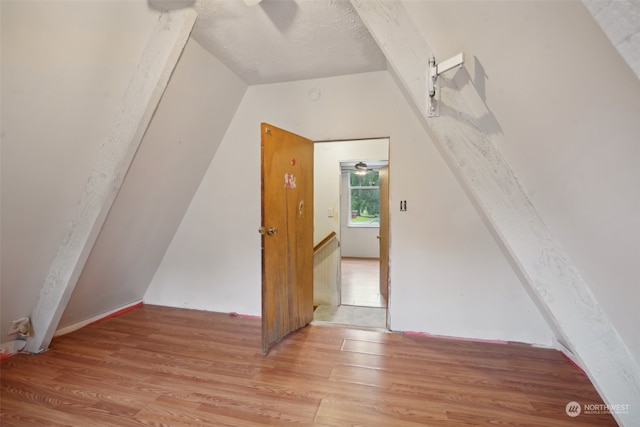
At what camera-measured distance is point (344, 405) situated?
5.31 ft

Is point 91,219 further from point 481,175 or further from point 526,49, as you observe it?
point 526,49

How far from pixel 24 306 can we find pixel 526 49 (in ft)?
11.4

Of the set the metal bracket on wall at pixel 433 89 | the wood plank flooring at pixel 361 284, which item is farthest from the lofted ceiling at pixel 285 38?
the wood plank flooring at pixel 361 284

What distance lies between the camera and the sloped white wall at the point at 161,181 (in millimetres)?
2199

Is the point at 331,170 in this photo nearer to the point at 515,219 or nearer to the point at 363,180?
the point at 515,219

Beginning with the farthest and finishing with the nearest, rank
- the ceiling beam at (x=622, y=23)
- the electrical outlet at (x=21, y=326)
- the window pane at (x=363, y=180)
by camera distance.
Result: the window pane at (x=363, y=180) → the electrical outlet at (x=21, y=326) → the ceiling beam at (x=622, y=23)

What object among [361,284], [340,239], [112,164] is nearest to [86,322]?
[112,164]

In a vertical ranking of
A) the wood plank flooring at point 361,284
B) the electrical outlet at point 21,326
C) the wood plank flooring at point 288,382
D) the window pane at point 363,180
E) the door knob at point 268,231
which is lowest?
the wood plank flooring at point 361,284

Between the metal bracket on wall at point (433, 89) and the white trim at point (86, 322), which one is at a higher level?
the metal bracket on wall at point (433, 89)

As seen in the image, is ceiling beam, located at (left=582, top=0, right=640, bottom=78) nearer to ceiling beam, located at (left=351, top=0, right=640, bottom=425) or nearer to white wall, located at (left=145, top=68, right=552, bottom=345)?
ceiling beam, located at (left=351, top=0, right=640, bottom=425)

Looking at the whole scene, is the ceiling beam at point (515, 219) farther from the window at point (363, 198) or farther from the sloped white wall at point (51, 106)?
the window at point (363, 198)

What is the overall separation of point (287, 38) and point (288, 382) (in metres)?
2.46

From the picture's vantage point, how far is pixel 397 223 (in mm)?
2559

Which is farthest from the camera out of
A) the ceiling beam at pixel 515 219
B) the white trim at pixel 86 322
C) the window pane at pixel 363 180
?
the window pane at pixel 363 180
